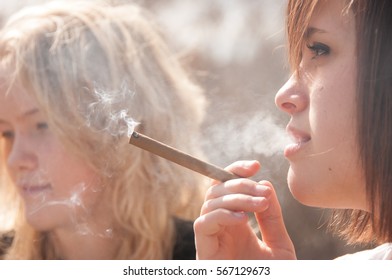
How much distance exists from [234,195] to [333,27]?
0.77ft

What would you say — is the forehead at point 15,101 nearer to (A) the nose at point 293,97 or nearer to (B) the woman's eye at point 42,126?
(B) the woman's eye at point 42,126

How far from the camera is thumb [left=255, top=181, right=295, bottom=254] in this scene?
793 millimetres

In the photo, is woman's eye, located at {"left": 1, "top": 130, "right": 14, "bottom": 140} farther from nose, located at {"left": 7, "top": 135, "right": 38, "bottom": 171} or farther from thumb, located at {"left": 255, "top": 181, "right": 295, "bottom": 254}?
thumb, located at {"left": 255, "top": 181, "right": 295, "bottom": 254}

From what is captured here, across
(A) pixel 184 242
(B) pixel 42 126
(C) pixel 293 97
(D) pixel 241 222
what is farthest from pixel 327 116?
(B) pixel 42 126

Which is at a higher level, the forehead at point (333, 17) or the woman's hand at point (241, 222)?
the forehead at point (333, 17)

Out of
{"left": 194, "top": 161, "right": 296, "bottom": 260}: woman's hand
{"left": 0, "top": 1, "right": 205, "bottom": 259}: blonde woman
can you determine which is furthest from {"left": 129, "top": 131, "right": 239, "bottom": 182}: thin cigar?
{"left": 0, "top": 1, "right": 205, "bottom": 259}: blonde woman

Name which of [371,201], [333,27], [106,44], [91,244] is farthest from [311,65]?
[91,244]

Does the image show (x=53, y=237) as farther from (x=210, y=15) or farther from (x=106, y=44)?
(x=210, y=15)

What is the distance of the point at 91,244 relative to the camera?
891mm

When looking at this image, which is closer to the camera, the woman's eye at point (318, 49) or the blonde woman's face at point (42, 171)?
the woman's eye at point (318, 49)

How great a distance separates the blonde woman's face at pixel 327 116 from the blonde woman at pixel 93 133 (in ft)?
0.61

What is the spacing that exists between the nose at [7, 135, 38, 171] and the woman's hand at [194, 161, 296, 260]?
0.88 ft

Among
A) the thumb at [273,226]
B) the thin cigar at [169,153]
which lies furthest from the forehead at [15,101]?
the thumb at [273,226]

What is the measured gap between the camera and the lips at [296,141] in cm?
76
